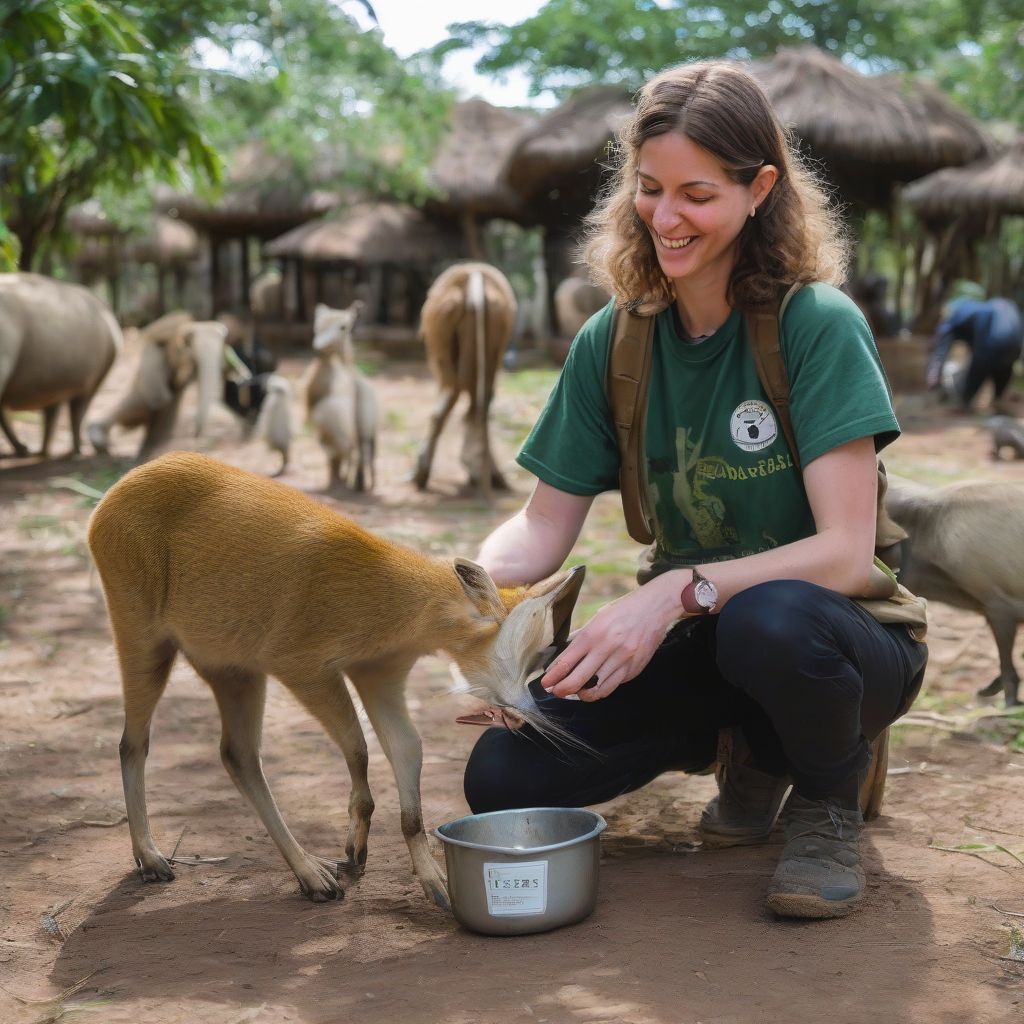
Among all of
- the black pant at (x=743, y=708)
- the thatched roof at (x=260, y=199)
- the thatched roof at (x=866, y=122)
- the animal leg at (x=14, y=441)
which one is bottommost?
the animal leg at (x=14, y=441)

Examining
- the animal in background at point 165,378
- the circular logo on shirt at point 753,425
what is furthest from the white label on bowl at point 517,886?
the animal in background at point 165,378

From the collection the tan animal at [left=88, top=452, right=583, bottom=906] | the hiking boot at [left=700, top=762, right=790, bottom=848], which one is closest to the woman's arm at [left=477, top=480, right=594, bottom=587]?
the tan animal at [left=88, top=452, right=583, bottom=906]

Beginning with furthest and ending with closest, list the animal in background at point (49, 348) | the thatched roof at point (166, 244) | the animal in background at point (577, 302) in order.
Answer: the thatched roof at point (166, 244) → the animal in background at point (577, 302) → the animal in background at point (49, 348)

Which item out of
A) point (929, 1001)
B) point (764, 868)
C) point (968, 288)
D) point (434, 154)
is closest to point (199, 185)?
point (764, 868)

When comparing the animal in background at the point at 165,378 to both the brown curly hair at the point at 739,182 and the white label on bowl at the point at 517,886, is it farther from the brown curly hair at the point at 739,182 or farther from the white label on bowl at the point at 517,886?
the white label on bowl at the point at 517,886

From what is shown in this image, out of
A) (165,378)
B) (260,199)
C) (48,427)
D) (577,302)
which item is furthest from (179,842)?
(260,199)

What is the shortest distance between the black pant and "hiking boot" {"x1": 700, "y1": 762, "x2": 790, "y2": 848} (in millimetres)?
46

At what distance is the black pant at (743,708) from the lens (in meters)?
2.53

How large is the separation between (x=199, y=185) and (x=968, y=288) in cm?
1540

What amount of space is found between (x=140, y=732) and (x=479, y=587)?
3.09 ft

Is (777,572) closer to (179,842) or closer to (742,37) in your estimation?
(179,842)

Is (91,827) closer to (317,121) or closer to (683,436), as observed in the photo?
(683,436)

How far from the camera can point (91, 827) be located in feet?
10.7

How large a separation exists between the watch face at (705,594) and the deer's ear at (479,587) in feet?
1.41
